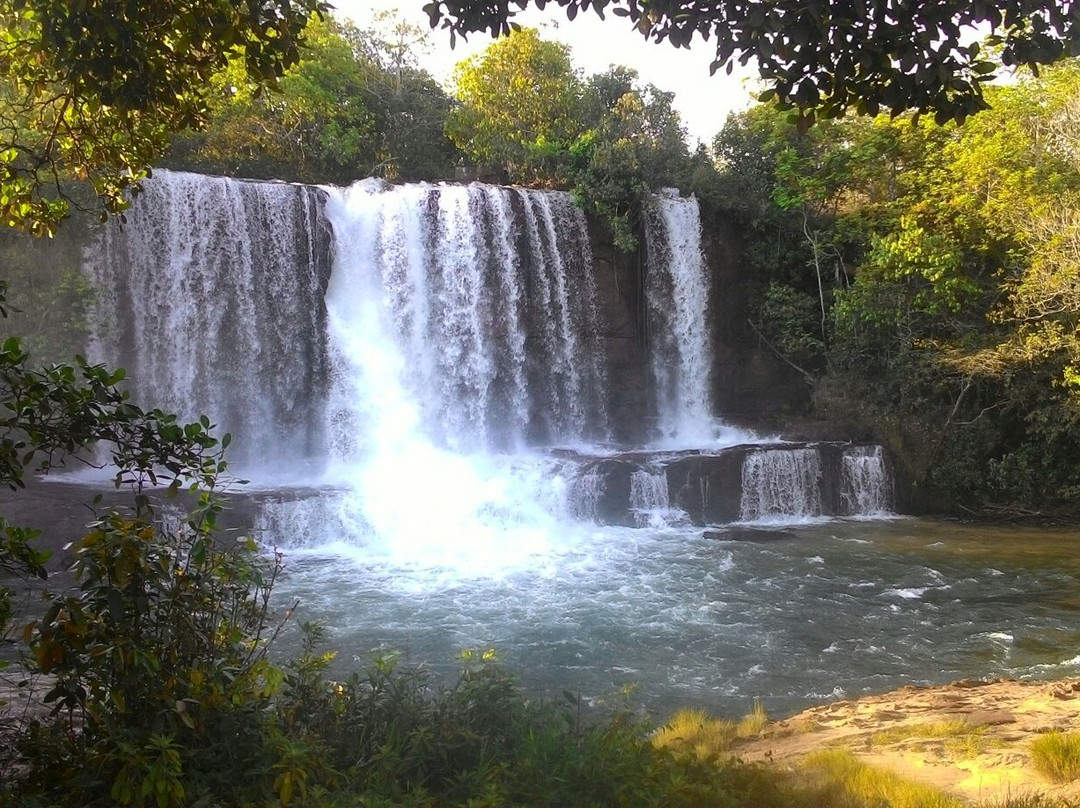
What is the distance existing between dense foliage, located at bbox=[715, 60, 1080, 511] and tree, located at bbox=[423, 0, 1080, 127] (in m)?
11.2

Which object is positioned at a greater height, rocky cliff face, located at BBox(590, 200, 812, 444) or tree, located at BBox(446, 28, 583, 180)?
tree, located at BBox(446, 28, 583, 180)

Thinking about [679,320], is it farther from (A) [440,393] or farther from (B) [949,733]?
(B) [949,733]

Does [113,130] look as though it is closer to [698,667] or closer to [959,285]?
[698,667]

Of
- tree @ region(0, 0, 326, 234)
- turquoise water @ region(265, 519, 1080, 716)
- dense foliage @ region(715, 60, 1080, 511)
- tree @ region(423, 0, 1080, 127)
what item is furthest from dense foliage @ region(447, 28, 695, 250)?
tree @ region(423, 0, 1080, 127)

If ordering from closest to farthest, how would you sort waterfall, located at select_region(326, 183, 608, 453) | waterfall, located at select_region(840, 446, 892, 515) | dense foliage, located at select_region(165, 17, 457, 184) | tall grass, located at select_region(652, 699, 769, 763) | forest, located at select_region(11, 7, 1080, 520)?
1. tall grass, located at select_region(652, 699, 769, 763)
2. forest, located at select_region(11, 7, 1080, 520)
3. waterfall, located at select_region(840, 446, 892, 515)
4. waterfall, located at select_region(326, 183, 608, 453)
5. dense foliage, located at select_region(165, 17, 457, 184)

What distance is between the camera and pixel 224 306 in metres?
15.5

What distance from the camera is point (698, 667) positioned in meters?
8.09

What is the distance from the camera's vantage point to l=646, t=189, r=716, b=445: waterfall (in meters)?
18.5

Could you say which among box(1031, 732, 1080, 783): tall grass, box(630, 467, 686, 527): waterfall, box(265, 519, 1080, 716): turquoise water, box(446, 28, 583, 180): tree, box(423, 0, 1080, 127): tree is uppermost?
box(446, 28, 583, 180): tree

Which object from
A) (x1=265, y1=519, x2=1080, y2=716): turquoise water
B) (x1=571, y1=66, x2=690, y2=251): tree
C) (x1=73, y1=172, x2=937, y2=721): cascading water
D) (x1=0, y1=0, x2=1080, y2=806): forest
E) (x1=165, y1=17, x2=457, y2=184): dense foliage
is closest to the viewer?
(x1=0, y1=0, x2=1080, y2=806): forest

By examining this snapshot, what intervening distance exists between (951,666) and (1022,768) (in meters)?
4.43

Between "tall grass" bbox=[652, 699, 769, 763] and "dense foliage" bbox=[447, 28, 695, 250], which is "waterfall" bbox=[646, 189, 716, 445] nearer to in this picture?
"dense foliage" bbox=[447, 28, 695, 250]

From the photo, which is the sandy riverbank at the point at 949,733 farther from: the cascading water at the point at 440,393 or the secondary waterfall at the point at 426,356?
the secondary waterfall at the point at 426,356

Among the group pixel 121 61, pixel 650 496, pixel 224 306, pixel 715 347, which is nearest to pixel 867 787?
pixel 121 61
